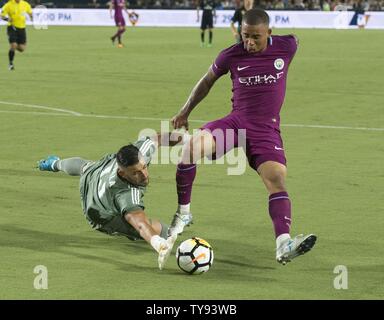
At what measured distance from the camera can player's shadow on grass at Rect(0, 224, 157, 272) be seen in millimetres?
9539

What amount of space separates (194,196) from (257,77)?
3.14 metres

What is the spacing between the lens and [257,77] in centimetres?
969

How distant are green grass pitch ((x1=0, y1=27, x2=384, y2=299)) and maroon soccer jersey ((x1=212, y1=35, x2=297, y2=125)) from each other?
137 centimetres

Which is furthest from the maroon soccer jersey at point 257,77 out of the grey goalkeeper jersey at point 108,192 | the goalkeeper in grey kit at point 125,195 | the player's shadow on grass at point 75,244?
the player's shadow on grass at point 75,244

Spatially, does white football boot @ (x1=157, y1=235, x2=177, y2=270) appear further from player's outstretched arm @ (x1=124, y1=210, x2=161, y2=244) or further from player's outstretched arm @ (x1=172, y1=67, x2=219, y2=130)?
player's outstretched arm @ (x1=172, y1=67, x2=219, y2=130)

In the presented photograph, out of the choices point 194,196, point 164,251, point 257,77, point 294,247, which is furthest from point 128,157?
point 194,196

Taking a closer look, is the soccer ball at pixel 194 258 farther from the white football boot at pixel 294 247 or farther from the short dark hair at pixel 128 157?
the short dark hair at pixel 128 157

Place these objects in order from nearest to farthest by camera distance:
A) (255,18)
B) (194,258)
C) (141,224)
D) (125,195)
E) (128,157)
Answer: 1. (194,258)
2. (141,224)
3. (128,157)
4. (125,195)
5. (255,18)

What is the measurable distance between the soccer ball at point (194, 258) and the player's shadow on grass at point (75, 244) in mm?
357

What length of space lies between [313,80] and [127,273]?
19.2m

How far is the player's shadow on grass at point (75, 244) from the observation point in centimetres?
954

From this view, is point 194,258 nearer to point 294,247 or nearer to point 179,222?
point 294,247
